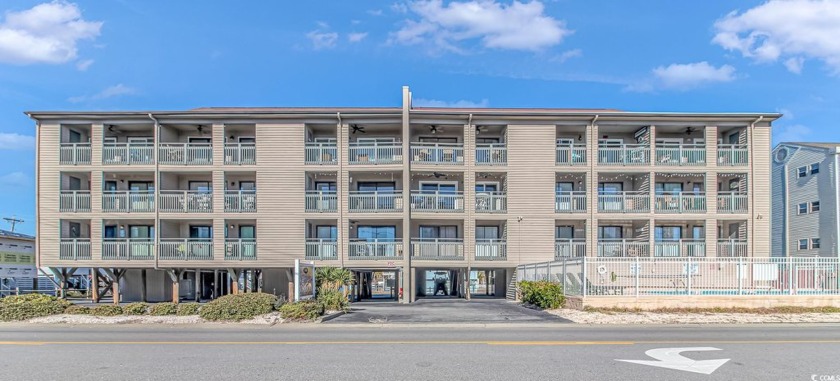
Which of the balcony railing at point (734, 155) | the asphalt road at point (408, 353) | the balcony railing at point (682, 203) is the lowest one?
the asphalt road at point (408, 353)

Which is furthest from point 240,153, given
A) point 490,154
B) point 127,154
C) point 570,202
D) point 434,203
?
point 570,202

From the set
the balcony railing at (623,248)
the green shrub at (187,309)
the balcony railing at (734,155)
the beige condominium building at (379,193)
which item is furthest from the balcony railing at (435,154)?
the green shrub at (187,309)

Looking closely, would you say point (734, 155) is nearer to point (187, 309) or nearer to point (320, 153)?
point (320, 153)

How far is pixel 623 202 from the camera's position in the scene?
1136 inches

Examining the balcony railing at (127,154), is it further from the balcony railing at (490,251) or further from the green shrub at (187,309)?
the balcony railing at (490,251)

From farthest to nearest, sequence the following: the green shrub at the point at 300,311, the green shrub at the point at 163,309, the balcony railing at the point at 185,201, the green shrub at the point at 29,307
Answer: the balcony railing at the point at 185,201 < the green shrub at the point at 163,309 < the green shrub at the point at 29,307 < the green shrub at the point at 300,311

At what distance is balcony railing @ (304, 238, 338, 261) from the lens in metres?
28.5

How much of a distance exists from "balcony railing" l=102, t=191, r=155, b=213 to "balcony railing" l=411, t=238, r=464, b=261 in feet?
43.6

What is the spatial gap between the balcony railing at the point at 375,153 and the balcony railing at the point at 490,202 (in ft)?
14.8

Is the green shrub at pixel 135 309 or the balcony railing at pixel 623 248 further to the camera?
the balcony railing at pixel 623 248

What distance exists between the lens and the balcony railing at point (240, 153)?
93.9 ft

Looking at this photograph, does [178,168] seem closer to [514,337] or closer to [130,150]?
[130,150]

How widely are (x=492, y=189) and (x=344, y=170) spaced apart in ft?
26.2

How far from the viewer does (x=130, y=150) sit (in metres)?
28.6
